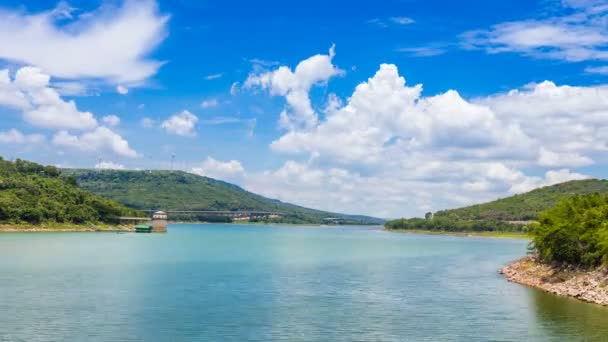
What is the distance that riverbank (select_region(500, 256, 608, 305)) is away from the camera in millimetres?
75750

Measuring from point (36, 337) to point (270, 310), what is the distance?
25393 mm

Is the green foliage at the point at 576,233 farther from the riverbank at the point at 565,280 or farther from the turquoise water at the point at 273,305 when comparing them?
the turquoise water at the point at 273,305

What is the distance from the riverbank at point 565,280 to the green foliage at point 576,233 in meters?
1.68

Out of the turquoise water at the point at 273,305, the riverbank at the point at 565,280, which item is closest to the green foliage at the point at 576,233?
the riverbank at the point at 565,280

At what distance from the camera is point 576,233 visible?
90.2 metres

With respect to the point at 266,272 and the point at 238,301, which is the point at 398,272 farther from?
the point at 238,301

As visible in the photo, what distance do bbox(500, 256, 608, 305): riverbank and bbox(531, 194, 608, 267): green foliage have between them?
1678 mm

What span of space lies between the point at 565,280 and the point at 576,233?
7.06 m

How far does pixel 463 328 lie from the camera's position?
6122 centimetres

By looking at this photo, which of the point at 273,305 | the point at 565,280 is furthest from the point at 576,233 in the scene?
the point at 273,305

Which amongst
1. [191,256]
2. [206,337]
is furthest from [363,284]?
[191,256]

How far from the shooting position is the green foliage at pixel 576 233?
276ft

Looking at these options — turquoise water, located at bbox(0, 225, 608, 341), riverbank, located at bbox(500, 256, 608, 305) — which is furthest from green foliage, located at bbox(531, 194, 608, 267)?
turquoise water, located at bbox(0, 225, 608, 341)

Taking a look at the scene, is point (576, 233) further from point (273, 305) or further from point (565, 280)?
point (273, 305)
